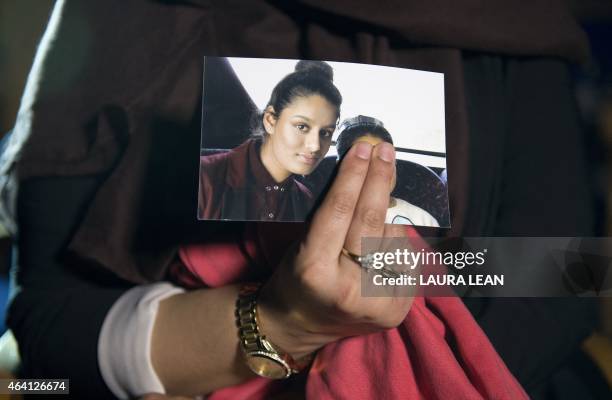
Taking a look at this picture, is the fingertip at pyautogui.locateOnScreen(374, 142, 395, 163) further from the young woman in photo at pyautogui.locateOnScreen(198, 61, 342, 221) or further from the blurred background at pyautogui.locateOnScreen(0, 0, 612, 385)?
the blurred background at pyautogui.locateOnScreen(0, 0, 612, 385)

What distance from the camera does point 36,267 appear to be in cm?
55

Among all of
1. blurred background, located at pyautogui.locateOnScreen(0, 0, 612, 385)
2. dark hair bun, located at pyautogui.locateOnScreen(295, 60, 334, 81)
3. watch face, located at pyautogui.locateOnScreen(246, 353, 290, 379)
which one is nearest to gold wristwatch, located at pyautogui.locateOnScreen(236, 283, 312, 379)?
watch face, located at pyautogui.locateOnScreen(246, 353, 290, 379)

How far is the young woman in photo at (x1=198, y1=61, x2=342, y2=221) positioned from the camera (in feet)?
1.33

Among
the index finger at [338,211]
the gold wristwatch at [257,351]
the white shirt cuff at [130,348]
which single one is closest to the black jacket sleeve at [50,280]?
the white shirt cuff at [130,348]

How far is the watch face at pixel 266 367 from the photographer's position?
17.7 inches

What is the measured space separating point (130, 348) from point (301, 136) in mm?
272

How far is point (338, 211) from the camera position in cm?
39

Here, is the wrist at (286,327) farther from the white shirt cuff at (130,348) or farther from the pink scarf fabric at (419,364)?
the white shirt cuff at (130,348)

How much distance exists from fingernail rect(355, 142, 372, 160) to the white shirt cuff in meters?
0.27

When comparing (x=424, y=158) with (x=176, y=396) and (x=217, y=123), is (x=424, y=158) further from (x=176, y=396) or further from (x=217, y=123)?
(x=176, y=396)

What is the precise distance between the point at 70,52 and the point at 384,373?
19.3 inches

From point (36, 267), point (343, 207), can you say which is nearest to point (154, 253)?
point (36, 267)

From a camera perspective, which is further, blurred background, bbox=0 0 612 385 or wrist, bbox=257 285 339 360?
blurred background, bbox=0 0 612 385

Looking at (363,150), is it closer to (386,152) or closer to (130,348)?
(386,152)
